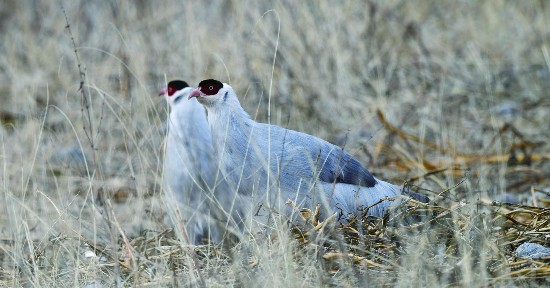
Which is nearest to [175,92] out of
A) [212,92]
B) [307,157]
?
[212,92]

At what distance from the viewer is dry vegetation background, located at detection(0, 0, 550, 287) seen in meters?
2.82

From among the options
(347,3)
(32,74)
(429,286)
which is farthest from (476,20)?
(429,286)

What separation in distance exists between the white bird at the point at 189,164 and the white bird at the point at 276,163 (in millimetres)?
316

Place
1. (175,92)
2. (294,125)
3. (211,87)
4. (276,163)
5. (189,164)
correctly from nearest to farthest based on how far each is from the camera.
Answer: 1. (276,163)
2. (211,87)
3. (189,164)
4. (175,92)
5. (294,125)

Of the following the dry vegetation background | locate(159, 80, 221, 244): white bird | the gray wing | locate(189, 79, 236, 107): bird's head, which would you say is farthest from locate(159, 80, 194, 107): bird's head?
the gray wing

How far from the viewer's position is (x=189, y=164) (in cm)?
399

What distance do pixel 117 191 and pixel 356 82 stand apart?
201cm

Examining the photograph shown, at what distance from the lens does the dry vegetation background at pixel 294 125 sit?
2820mm

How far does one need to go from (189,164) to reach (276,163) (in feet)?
2.47

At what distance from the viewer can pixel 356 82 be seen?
602 centimetres

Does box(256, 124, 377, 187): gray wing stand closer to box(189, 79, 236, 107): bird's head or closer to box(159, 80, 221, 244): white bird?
box(189, 79, 236, 107): bird's head

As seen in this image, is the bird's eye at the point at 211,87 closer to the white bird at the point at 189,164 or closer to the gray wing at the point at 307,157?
the gray wing at the point at 307,157

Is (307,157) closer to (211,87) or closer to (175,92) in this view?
(211,87)

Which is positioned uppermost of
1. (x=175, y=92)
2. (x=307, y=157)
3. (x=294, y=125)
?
(x=175, y=92)
